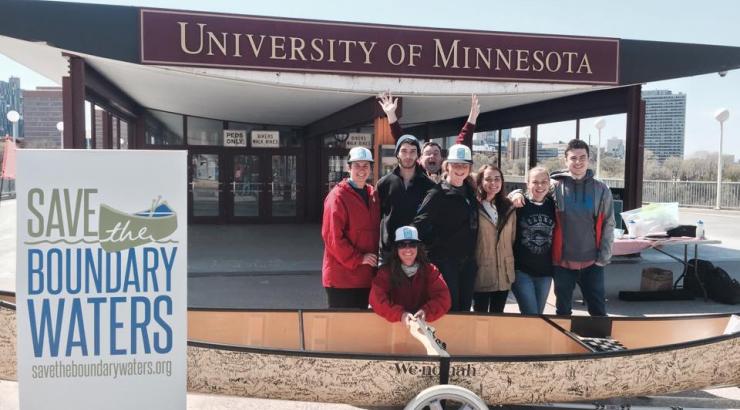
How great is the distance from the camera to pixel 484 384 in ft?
10.3

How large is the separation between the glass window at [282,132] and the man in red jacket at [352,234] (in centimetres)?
1201

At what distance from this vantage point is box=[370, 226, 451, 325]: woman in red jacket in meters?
3.75

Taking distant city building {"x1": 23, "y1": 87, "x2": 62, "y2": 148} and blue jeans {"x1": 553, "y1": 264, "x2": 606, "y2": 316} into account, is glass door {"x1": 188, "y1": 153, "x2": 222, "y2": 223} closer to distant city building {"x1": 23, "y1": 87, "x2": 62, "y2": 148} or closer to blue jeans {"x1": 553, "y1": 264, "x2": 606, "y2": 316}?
blue jeans {"x1": 553, "y1": 264, "x2": 606, "y2": 316}

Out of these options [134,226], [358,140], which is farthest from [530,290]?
[358,140]

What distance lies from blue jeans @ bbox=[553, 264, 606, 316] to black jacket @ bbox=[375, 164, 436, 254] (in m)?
1.39

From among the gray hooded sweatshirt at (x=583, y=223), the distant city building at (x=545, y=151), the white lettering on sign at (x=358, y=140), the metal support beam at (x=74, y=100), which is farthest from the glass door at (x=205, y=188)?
the gray hooded sweatshirt at (x=583, y=223)

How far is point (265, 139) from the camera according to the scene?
1562 centimetres

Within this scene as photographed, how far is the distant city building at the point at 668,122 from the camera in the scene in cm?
5159

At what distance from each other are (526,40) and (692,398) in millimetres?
6152

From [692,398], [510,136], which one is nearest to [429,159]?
[692,398]

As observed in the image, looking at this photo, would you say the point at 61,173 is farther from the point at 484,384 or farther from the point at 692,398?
the point at 692,398

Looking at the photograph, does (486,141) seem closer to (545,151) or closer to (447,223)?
(545,151)

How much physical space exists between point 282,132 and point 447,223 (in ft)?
40.6

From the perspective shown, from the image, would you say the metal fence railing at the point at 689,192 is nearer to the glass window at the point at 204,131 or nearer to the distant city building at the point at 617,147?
the distant city building at the point at 617,147
